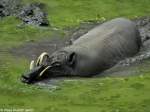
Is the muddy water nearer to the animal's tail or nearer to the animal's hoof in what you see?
the animal's tail

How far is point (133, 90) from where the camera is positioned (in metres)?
15.7

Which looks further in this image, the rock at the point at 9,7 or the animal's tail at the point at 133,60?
the rock at the point at 9,7

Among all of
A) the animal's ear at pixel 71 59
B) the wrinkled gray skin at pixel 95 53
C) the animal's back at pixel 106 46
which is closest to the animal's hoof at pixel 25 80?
the wrinkled gray skin at pixel 95 53

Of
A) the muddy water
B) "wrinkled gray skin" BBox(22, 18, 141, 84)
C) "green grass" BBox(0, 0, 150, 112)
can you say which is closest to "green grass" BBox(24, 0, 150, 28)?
the muddy water

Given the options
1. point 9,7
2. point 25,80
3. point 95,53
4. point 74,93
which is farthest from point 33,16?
point 74,93

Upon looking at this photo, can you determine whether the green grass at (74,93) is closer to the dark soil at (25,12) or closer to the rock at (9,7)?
the dark soil at (25,12)

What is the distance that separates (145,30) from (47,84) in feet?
28.0

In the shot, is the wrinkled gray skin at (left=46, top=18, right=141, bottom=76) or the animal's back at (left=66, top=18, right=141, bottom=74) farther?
the animal's back at (left=66, top=18, right=141, bottom=74)

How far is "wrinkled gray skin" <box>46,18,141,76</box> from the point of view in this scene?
1795cm

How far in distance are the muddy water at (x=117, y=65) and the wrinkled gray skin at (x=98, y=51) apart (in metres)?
0.37

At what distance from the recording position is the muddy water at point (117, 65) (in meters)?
18.0

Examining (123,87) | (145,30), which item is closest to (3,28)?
(145,30)

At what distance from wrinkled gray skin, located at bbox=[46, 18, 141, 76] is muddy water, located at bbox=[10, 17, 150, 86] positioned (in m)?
0.37

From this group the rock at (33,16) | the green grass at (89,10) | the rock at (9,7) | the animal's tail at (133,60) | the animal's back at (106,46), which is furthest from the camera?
the rock at (9,7)
